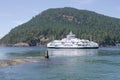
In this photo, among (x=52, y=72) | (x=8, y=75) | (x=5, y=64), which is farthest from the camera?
(x=5, y=64)

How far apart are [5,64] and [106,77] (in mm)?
30198

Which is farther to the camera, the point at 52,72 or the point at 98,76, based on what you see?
the point at 52,72

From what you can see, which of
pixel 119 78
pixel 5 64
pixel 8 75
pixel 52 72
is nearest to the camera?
pixel 119 78

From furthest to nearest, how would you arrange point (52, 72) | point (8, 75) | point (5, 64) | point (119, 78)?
point (5, 64) → point (52, 72) → point (8, 75) → point (119, 78)

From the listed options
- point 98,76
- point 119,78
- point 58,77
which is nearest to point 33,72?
point 58,77

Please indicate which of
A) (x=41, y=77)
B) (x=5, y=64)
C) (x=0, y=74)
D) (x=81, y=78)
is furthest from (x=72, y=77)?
(x=5, y=64)

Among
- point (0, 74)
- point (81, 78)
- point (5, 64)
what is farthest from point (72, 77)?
point (5, 64)

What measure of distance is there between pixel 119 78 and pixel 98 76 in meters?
4.53

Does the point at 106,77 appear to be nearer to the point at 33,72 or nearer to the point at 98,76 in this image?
the point at 98,76

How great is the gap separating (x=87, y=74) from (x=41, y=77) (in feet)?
31.5

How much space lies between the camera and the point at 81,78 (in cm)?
5612

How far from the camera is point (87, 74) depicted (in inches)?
2429

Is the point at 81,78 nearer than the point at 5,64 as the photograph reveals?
Yes

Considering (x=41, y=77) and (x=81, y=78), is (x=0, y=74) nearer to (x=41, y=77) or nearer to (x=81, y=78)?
(x=41, y=77)
